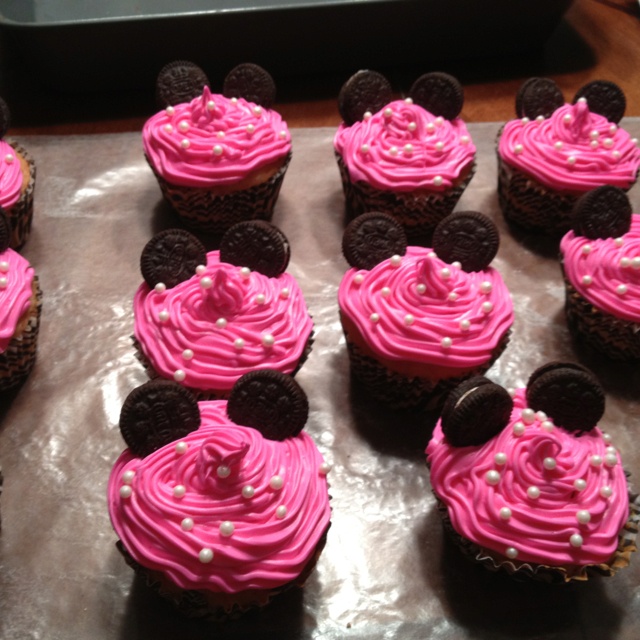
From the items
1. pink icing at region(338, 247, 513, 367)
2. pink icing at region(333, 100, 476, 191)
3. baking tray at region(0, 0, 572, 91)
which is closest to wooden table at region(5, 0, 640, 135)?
baking tray at region(0, 0, 572, 91)

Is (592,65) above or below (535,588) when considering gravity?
above

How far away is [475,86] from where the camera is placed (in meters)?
4.78

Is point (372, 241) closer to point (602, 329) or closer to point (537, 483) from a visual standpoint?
point (602, 329)

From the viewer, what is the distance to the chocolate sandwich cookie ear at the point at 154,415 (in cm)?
249

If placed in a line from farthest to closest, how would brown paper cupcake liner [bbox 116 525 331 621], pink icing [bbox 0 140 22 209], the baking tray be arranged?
the baking tray, pink icing [bbox 0 140 22 209], brown paper cupcake liner [bbox 116 525 331 621]

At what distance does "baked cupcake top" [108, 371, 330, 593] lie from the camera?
91.1 inches

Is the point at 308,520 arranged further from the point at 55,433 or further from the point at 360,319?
the point at 55,433

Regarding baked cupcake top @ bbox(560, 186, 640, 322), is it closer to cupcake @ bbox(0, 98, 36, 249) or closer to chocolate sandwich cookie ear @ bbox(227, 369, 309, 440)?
chocolate sandwich cookie ear @ bbox(227, 369, 309, 440)

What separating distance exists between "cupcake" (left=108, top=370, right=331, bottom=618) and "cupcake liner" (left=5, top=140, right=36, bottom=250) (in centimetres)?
142

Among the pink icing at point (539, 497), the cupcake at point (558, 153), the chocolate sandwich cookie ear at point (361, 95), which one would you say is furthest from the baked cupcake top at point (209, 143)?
the pink icing at point (539, 497)

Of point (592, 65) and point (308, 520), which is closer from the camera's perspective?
point (308, 520)

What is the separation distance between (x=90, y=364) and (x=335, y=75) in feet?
8.03

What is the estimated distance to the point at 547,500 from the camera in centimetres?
248

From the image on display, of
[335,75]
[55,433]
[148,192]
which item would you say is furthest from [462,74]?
[55,433]
